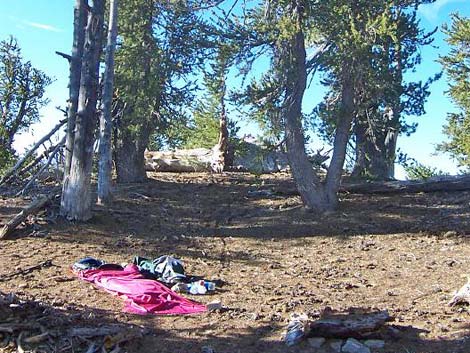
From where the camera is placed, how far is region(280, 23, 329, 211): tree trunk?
10320 millimetres

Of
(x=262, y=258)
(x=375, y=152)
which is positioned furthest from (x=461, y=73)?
(x=262, y=258)

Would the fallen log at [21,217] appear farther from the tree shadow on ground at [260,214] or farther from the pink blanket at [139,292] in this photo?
the pink blanket at [139,292]

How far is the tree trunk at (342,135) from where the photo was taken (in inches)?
408

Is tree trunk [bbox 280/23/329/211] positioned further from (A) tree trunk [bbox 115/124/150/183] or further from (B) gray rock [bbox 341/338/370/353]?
(B) gray rock [bbox 341/338/370/353]

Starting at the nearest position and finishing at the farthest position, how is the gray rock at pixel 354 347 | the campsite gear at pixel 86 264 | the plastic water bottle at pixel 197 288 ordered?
the gray rock at pixel 354 347, the plastic water bottle at pixel 197 288, the campsite gear at pixel 86 264

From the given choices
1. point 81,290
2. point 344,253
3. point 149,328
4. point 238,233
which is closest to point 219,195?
point 238,233

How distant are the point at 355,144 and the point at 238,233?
193 inches

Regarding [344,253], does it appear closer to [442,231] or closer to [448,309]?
[442,231]

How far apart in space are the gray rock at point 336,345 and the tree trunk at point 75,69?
6961mm

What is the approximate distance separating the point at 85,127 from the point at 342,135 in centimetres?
497

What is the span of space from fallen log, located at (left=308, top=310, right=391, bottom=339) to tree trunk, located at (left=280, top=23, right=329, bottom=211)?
6129 mm

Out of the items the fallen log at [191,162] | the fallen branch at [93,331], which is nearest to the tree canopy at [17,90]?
the fallen log at [191,162]

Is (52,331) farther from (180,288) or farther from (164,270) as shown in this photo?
(164,270)

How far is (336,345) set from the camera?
462 centimetres
